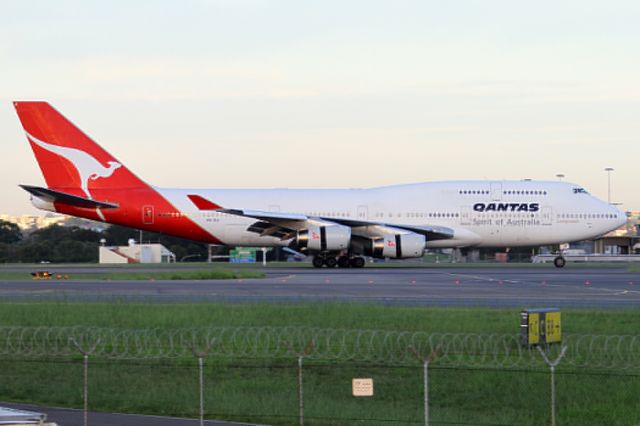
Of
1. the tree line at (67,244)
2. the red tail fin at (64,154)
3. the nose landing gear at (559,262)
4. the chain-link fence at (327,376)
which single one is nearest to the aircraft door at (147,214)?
the red tail fin at (64,154)

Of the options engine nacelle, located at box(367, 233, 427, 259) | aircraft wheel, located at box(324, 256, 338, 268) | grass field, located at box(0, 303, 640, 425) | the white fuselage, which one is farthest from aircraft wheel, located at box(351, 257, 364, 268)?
grass field, located at box(0, 303, 640, 425)

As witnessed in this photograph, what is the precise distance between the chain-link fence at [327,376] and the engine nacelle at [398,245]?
31.0 metres

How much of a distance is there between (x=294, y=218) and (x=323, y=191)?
4509 millimetres

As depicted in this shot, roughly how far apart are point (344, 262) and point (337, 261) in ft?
1.53

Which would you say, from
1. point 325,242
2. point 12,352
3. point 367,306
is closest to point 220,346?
point 12,352

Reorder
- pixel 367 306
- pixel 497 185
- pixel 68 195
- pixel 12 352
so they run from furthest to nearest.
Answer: pixel 497 185 → pixel 68 195 → pixel 367 306 → pixel 12 352

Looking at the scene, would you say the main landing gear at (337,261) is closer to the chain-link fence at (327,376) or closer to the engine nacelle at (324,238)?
the engine nacelle at (324,238)

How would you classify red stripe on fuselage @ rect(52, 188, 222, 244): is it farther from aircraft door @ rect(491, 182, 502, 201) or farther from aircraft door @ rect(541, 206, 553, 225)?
aircraft door @ rect(541, 206, 553, 225)

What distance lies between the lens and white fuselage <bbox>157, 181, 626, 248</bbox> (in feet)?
177

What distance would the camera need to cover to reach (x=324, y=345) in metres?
19.2

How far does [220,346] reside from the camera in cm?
1922

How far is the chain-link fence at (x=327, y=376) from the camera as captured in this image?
48.2 feet

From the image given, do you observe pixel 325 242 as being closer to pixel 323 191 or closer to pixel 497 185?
pixel 323 191

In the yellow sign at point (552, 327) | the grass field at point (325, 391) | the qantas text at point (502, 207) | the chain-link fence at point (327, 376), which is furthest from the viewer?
the qantas text at point (502, 207)
